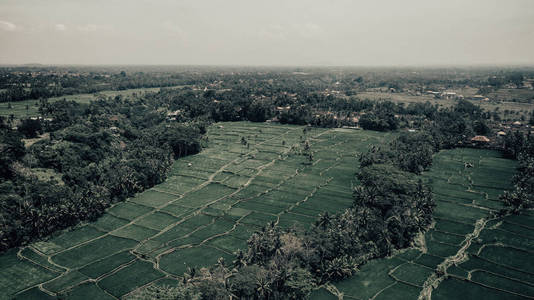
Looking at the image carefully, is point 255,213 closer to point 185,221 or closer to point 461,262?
point 185,221

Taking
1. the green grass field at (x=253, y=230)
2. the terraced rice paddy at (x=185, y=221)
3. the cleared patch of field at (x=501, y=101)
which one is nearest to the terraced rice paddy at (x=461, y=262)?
the green grass field at (x=253, y=230)

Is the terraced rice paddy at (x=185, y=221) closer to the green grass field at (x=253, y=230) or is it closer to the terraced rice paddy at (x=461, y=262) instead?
the green grass field at (x=253, y=230)

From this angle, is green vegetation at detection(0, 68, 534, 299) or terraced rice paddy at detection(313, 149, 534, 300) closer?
terraced rice paddy at detection(313, 149, 534, 300)

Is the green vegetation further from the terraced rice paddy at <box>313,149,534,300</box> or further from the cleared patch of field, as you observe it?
the cleared patch of field

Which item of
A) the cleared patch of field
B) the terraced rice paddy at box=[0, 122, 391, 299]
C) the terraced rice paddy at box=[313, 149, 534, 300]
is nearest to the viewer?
the terraced rice paddy at box=[313, 149, 534, 300]

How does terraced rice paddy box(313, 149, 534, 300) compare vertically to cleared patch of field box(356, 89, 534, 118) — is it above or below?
below

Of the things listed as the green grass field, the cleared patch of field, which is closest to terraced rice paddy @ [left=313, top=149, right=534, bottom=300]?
the green grass field
